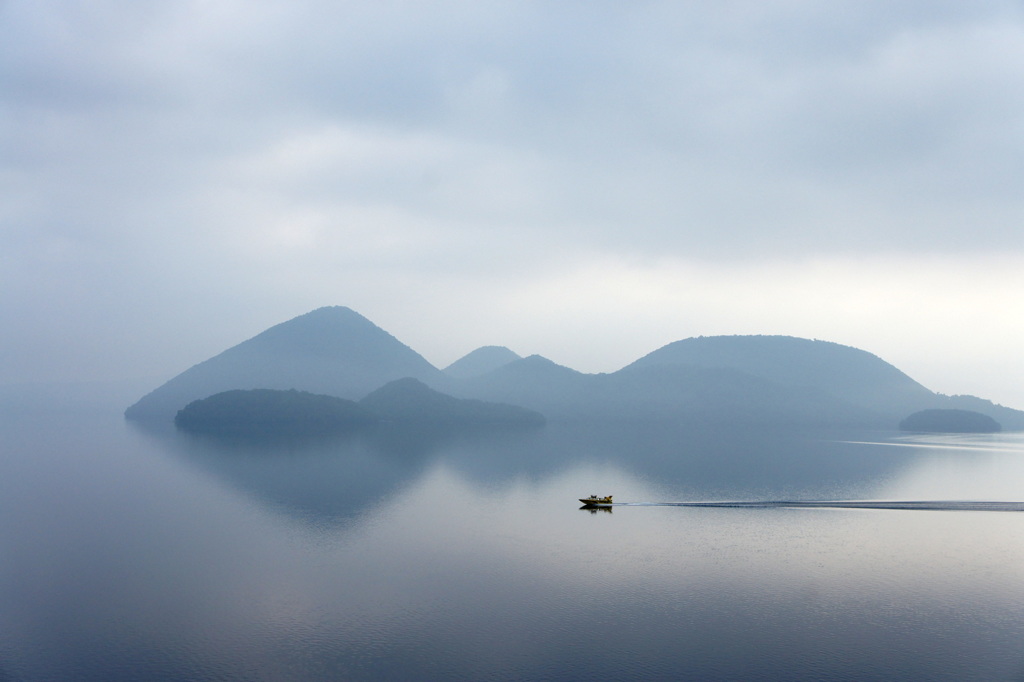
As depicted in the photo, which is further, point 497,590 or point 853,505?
point 853,505

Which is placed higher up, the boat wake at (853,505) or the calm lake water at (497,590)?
the boat wake at (853,505)

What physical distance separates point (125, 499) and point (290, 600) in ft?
294

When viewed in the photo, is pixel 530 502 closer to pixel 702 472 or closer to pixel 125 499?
pixel 702 472

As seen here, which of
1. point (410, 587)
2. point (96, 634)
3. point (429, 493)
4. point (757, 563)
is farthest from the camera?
point (429, 493)

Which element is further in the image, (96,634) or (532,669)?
(96,634)

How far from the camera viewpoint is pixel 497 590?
70.7 metres

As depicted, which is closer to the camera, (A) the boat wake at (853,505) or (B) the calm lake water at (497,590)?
(B) the calm lake water at (497,590)

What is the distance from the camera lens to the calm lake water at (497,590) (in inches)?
2047

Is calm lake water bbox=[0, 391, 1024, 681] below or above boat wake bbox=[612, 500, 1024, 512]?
below

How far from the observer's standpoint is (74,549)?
89438 mm

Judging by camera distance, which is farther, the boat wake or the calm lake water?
the boat wake

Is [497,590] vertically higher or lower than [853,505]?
lower

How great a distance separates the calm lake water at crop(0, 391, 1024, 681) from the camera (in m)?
52.0

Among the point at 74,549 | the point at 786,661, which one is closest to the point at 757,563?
the point at 786,661
